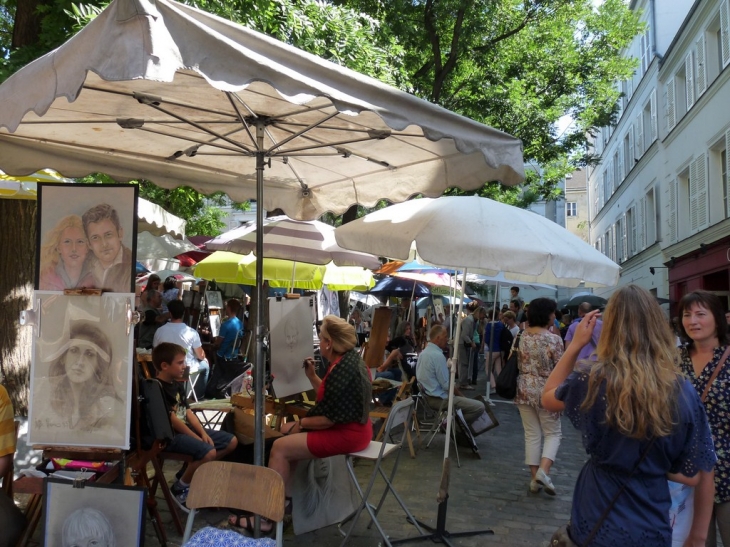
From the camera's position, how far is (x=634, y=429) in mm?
2467

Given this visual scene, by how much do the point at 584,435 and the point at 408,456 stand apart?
5.46 metres

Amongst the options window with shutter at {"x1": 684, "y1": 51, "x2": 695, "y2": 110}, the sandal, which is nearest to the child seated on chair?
the sandal

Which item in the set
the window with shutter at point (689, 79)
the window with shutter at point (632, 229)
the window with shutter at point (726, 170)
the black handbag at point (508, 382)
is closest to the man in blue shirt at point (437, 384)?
the black handbag at point (508, 382)

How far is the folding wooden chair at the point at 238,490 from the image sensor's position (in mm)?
3287

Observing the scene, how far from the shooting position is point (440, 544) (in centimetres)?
505

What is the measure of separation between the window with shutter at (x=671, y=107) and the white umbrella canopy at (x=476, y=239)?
17863 millimetres

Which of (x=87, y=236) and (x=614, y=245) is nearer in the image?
(x=87, y=236)

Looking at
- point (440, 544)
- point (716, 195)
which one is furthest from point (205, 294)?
point (716, 195)

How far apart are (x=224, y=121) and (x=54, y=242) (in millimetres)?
1212

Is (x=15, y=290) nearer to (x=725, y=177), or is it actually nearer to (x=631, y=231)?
(x=725, y=177)

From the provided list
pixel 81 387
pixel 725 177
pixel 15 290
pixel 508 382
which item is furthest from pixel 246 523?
pixel 725 177

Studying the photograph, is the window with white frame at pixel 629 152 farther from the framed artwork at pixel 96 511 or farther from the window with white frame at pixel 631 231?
the framed artwork at pixel 96 511

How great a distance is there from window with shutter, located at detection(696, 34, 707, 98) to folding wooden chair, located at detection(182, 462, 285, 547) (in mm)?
18136

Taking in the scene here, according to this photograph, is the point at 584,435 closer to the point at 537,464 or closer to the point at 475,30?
the point at 537,464
